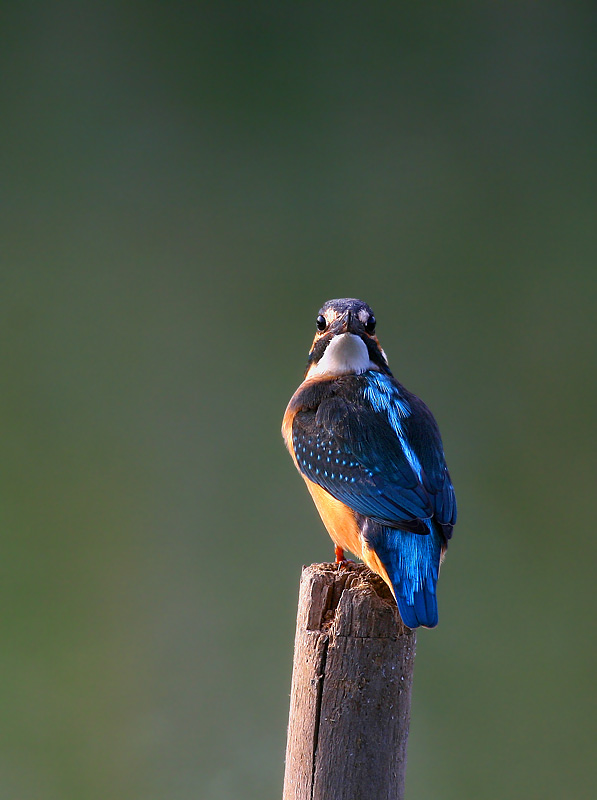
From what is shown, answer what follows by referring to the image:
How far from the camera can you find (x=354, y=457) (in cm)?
132

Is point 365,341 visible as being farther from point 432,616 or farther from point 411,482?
point 432,616

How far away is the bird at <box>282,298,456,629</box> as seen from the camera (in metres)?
1.20

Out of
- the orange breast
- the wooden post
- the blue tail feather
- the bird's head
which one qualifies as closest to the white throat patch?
the bird's head

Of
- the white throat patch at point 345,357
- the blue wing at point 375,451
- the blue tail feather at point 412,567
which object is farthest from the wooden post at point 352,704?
the white throat patch at point 345,357

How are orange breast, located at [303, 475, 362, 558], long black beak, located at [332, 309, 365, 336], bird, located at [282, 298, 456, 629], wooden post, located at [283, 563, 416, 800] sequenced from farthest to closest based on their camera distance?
long black beak, located at [332, 309, 365, 336] < orange breast, located at [303, 475, 362, 558] < bird, located at [282, 298, 456, 629] < wooden post, located at [283, 563, 416, 800]

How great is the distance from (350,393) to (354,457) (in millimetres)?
152

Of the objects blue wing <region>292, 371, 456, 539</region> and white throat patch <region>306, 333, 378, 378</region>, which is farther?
white throat patch <region>306, 333, 378, 378</region>

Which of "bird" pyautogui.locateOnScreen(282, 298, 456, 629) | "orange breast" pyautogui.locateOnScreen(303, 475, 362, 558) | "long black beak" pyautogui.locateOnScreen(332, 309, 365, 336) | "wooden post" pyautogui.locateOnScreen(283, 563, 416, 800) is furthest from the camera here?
"long black beak" pyautogui.locateOnScreen(332, 309, 365, 336)

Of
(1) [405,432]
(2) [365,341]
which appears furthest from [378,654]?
(2) [365,341]

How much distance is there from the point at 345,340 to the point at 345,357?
4 cm

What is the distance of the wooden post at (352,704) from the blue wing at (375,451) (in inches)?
6.1

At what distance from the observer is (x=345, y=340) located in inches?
58.7

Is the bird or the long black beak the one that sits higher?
the long black beak

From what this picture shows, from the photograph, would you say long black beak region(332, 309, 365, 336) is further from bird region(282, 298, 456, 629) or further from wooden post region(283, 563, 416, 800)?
wooden post region(283, 563, 416, 800)
